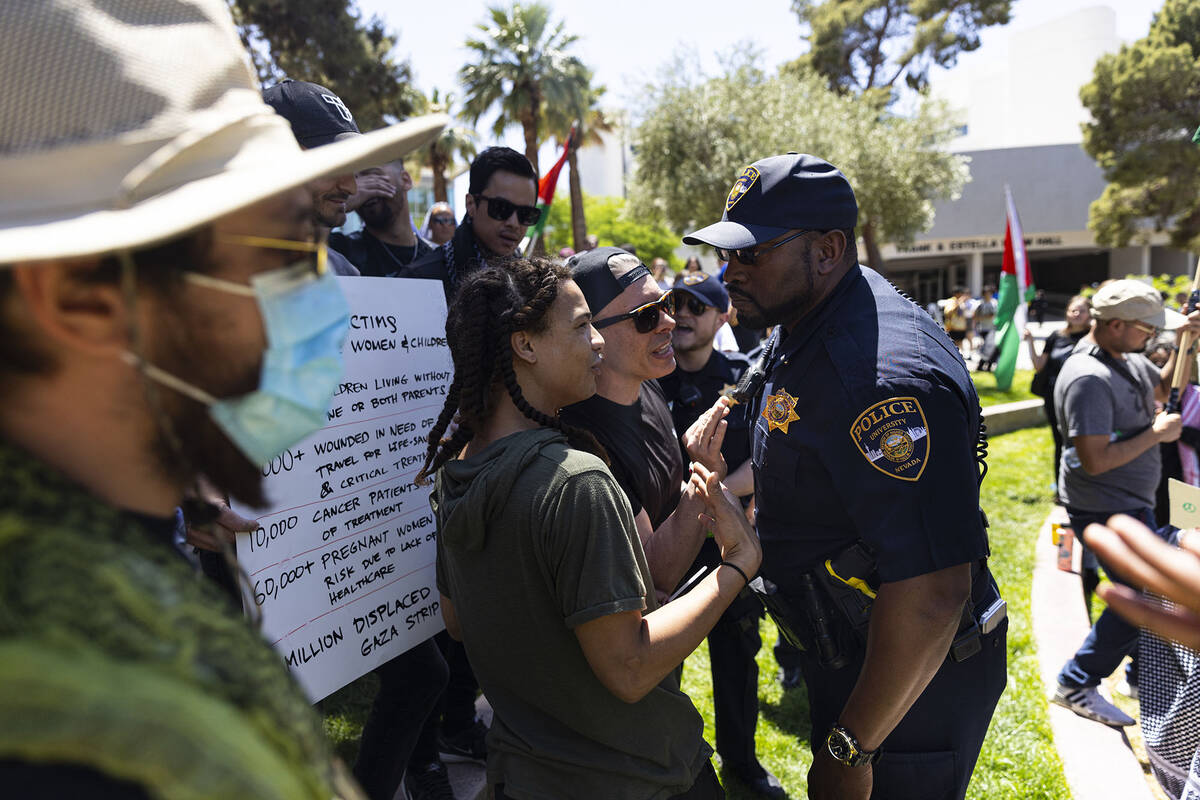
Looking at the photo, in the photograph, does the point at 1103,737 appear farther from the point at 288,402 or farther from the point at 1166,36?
the point at 1166,36

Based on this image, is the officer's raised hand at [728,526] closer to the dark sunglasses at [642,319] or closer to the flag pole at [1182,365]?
the dark sunglasses at [642,319]

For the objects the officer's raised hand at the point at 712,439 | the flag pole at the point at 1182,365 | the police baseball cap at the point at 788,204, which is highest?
the police baseball cap at the point at 788,204

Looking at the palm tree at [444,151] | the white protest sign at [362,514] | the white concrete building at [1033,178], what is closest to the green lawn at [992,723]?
the white protest sign at [362,514]

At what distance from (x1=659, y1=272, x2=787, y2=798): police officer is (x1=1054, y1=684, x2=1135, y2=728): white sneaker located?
5.83 ft

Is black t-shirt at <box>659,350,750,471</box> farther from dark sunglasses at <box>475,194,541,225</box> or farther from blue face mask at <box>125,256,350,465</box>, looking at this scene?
blue face mask at <box>125,256,350,465</box>

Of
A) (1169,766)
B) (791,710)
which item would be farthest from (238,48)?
(791,710)

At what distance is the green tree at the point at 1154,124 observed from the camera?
25.9 meters

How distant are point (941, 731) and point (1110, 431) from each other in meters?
2.76

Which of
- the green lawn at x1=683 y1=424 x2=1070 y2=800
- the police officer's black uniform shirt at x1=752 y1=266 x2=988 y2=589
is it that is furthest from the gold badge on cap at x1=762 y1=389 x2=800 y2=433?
the green lawn at x1=683 y1=424 x2=1070 y2=800

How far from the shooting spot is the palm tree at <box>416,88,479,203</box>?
94.5 ft

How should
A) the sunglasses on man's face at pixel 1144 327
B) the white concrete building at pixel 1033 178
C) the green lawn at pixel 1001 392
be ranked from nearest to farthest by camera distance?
the sunglasses on man's face at pixel 1144 327
the green lawn at pixel 1001 392
the white concrete building at pixel 1033 178

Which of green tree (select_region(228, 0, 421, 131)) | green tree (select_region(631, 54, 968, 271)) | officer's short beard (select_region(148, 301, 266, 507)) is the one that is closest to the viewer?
officer's short beard (select_region(148, 301, 266, 507))

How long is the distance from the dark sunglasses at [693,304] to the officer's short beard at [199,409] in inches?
128

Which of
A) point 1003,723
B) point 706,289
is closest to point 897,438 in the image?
point 706,289
